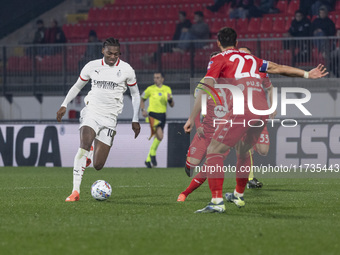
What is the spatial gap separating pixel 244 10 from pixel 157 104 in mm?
5321

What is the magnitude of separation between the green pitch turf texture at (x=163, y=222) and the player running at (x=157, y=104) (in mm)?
5869

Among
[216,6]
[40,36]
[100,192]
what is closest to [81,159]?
[100,192]

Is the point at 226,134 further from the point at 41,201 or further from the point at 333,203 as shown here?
the point at 41,201

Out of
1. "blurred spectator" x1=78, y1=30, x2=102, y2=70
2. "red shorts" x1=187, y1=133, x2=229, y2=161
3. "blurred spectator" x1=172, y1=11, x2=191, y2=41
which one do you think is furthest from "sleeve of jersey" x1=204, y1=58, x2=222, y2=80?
"blurred spectator" x1=172, y1=11, x2=191, y2=41

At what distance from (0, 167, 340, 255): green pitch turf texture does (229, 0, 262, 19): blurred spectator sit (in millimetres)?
10642

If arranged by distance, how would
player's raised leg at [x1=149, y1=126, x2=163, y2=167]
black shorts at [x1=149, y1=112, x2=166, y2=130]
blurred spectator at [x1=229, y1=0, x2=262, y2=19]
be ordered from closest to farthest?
player's raised leg at [x1=149, y1=126, x2=163, y2=167]
black shorts at [x1=149, y1=112, x2=166, y2=130]
blurred spectator at [x1=229, y1=0, x2=262, y2=19]

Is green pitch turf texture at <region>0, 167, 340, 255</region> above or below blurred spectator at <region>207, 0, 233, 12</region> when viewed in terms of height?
below

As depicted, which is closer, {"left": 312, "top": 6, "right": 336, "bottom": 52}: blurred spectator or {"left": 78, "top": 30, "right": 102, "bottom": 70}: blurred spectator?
{"left": 312, "top": 6, "right": 336, "bottom": 52}: blurred spectator

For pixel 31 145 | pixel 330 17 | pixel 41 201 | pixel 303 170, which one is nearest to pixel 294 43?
pixel 330 17

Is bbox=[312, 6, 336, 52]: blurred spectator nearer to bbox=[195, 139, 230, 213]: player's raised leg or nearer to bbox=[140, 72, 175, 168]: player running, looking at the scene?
bbox=[140, 72, 175, 168]: player running

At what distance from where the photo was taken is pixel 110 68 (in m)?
10.0

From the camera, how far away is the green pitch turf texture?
5629 mm

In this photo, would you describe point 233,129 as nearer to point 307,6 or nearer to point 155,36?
point 307,6

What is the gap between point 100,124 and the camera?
992cm
